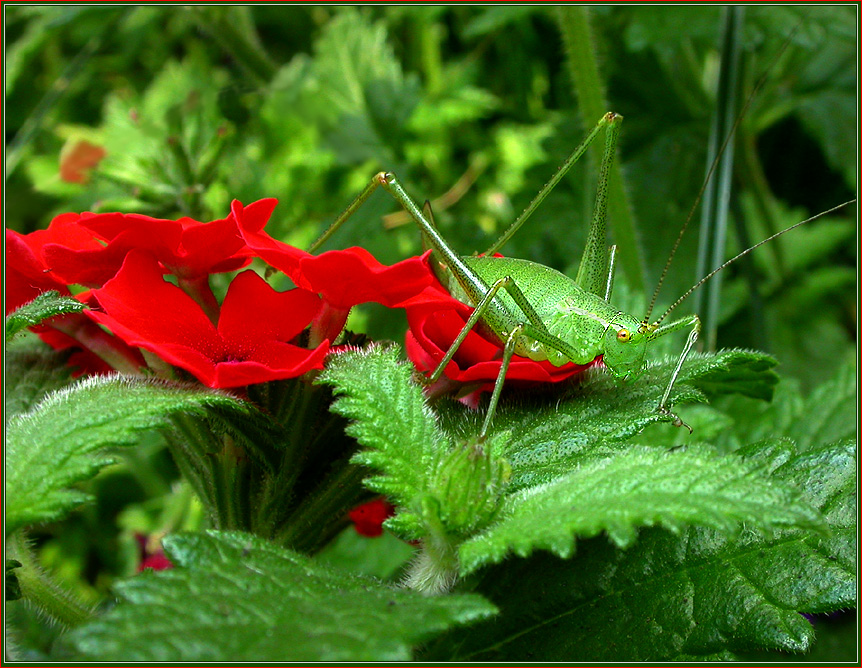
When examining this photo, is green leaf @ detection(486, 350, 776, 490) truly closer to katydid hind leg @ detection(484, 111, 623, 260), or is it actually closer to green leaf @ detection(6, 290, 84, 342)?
katydid hind leg @ detection(484, 111, 623, 260)

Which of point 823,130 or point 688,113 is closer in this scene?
point 823,130

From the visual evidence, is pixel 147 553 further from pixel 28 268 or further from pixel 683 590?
pixel 683 590

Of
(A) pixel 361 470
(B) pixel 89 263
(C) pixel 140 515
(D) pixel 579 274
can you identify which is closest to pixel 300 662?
(A) pixel 361 470

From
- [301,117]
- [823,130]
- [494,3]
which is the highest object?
[494,3]

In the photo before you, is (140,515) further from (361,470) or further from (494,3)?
(494,3)

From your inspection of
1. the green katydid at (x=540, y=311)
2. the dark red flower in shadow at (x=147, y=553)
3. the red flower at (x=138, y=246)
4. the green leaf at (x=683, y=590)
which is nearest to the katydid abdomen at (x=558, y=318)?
the green katydid at (x=540, y=311)

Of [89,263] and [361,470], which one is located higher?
[89,263]

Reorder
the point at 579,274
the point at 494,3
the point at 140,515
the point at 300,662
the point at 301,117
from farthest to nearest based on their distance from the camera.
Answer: the point at 301,117, the point at 494,3, the point at 140,515, the point at 579,274, the point at 300,662
